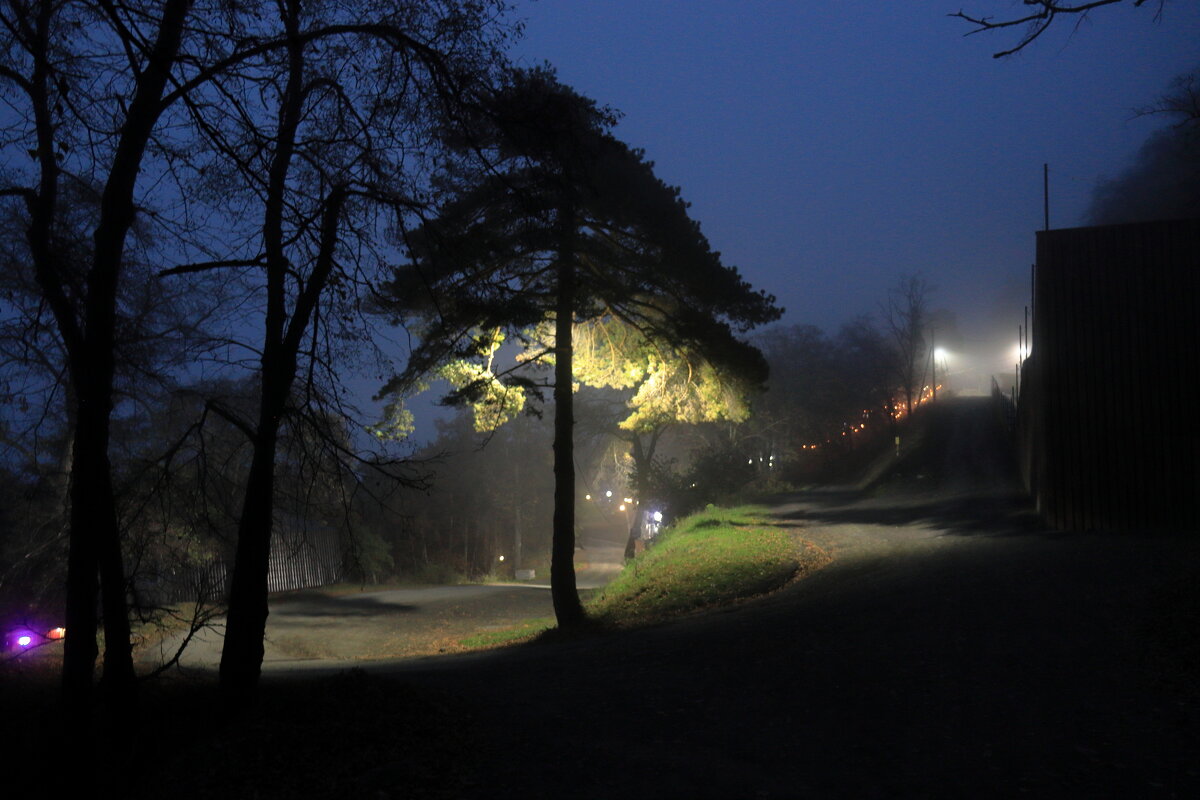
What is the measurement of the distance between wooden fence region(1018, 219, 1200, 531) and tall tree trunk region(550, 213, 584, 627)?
28.4 ft

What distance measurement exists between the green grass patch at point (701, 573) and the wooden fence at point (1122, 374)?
5528mm

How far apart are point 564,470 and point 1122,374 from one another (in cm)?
986

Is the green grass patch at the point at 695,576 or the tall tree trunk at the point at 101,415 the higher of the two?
the tall tree trunk at the point at 101,415

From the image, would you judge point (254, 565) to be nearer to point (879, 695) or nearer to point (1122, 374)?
point (879, 695)

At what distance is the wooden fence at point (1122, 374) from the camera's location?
Answer: 1411 centimetres

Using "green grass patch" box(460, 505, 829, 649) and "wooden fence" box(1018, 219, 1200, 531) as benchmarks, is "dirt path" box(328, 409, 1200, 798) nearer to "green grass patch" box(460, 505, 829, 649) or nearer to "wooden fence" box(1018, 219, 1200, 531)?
"wooden fence" box(1018, 219, 1200, 531)

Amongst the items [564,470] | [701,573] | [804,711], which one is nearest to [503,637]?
[564,470]

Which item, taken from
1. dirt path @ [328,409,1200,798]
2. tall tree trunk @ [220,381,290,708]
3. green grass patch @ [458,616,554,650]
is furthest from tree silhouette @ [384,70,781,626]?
tall tree trunk @ [220,381,290,708]

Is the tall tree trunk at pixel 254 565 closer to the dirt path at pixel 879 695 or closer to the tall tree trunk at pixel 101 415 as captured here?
the tall tree trunk at pixel 101 415

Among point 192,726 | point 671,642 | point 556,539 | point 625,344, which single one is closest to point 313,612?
point 556,539

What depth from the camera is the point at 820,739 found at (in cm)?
612

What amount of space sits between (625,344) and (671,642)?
8.47 metres

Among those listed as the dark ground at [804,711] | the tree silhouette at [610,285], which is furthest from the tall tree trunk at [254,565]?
the tree silhouette at [610,285]

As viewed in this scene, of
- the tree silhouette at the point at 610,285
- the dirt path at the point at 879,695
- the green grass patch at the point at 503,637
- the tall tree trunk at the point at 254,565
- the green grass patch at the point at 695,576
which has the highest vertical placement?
the tree silhouette at the point at 610,285
